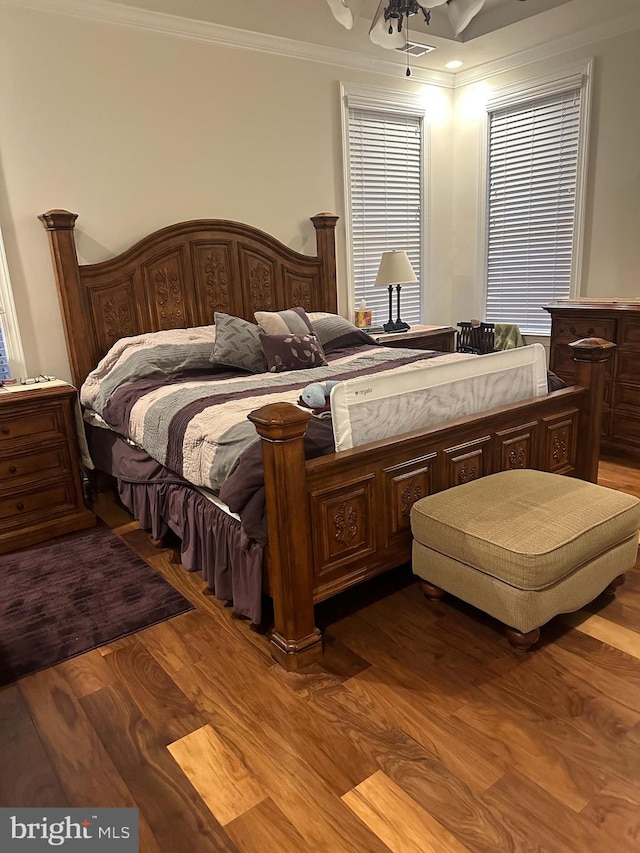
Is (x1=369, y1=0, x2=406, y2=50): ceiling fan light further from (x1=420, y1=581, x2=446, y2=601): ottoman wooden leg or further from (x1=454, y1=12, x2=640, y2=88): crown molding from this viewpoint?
A: (x1=420, y1=581, x2=446, y2=601): ottoman wooden leg

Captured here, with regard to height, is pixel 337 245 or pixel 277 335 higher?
pixel 337 245

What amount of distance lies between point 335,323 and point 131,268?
52.9 inches

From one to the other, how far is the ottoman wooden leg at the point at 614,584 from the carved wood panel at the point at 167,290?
286 centimetres

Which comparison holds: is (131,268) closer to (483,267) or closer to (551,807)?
(483,267)

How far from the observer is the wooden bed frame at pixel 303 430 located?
2.01 m

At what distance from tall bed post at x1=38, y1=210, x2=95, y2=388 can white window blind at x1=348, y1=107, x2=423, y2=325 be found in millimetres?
2170

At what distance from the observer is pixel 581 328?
13.2ft

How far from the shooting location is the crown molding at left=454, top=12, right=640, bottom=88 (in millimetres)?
3926

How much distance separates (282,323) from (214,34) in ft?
6.20

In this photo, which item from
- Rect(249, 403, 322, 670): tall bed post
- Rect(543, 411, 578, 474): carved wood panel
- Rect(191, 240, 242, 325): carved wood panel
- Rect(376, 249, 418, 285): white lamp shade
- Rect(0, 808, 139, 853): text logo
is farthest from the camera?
Rect(376, 249, 418, 285): white lamp shade

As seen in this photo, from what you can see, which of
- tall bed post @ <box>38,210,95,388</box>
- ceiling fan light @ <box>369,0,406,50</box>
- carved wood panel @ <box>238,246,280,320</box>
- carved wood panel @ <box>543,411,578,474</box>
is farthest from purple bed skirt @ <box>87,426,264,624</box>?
ceiling fan light @ <box>369,0,406,50</box>

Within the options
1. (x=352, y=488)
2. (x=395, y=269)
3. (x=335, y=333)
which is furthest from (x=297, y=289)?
(x=352, y=488)

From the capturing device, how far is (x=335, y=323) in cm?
411

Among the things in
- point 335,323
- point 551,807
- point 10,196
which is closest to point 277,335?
point 335,323
